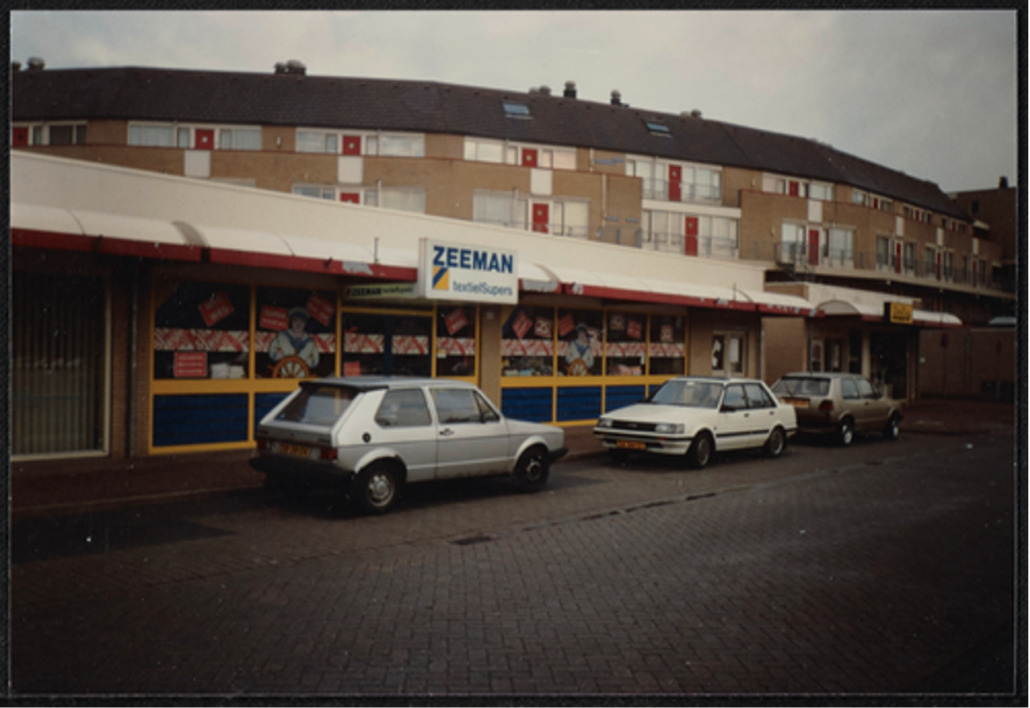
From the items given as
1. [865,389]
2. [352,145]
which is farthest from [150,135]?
[865,389]

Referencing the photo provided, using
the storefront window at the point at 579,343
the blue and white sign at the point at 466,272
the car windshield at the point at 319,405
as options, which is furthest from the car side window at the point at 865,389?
the car windshield at the point at 319,405

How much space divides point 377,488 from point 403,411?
90 cm

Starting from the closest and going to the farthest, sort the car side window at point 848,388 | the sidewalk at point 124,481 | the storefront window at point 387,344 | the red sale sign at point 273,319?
the sidewalk at point 124,481 < the red sale sign at point 273,319 < the storefront window at point 387,344 < the car side window at point 848,388

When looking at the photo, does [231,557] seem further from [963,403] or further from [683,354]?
[963,403]

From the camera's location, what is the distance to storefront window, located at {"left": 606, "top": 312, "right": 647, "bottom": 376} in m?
18.4

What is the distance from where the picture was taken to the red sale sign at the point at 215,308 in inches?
456

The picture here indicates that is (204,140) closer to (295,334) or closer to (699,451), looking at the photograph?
(295,334)

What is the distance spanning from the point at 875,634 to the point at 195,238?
868cm

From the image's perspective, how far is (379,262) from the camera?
12070 millimetres

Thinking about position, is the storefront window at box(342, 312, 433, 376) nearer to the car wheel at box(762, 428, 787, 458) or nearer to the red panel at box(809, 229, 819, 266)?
the car wheel at box(762, 428, 787, 458)

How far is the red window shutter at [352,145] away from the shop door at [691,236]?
58.8 feet

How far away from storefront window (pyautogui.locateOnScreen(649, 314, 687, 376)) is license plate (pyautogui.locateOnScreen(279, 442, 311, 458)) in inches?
490

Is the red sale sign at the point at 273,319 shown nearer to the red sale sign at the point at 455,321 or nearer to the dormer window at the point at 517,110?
the red sale sign at the point at 455,321
